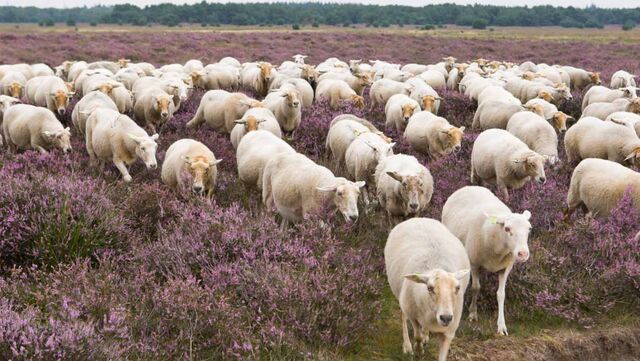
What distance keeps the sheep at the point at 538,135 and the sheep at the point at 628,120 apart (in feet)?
4.38

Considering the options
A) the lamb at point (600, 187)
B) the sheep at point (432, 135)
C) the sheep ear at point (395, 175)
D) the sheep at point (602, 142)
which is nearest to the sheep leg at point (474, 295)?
the sheep ear at point (395, 175)

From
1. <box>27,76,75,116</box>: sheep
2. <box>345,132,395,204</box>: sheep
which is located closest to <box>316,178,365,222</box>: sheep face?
<box>345,132,395,204</box>: sheep

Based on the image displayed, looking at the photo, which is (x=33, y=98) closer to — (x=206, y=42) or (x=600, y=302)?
(x=600, y=302)

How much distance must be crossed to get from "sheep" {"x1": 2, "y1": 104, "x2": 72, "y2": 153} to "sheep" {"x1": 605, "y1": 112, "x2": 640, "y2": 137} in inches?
420

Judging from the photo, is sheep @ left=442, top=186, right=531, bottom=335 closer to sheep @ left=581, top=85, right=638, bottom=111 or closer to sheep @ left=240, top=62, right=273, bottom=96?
sheep @ left=581, top=85, right=638, bottom=111

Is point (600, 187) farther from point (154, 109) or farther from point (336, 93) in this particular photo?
point (154, 109)

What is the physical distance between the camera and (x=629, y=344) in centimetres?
652

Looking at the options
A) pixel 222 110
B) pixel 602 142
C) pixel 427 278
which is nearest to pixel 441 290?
pixel 427 278

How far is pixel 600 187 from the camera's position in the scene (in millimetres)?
8391

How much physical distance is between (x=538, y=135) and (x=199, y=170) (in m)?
6.46

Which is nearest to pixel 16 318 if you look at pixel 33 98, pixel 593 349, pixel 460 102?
pixel 593 349

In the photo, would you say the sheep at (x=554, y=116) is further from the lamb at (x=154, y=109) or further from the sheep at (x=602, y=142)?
the lamb at (x=154, y=109)

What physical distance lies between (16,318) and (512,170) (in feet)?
24.7

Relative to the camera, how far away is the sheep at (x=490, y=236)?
6.01 meters
